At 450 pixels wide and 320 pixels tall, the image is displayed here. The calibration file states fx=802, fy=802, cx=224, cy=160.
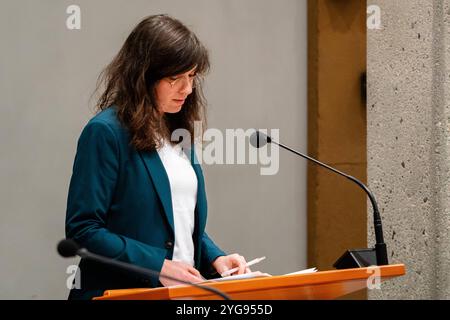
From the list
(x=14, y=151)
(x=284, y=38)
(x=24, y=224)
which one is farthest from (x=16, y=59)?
(x=284, y=38)

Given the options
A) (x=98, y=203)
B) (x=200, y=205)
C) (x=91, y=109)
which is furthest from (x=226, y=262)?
(x=91, y=109)

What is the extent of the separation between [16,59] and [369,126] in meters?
1.71

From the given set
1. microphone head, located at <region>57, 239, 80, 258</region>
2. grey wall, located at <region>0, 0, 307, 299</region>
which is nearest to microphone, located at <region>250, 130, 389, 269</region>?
microphone head, located at <region>57, 239, 80, 258</region>

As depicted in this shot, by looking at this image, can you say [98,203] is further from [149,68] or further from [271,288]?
[271,288]

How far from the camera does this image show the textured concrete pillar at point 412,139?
12.2 feet

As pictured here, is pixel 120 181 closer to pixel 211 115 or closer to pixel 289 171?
pixel 211 115

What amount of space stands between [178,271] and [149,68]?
0.64m

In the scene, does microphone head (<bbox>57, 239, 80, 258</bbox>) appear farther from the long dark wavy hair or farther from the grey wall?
the grey wall

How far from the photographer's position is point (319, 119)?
4230 millimetres

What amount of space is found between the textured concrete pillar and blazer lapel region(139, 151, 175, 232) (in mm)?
1788

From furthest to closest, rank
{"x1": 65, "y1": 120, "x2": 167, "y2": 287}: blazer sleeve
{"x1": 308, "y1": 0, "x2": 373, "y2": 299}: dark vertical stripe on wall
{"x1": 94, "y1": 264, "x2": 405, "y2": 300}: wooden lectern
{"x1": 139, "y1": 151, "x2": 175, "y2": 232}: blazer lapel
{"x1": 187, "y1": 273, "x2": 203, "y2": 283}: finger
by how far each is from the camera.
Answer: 1. {"x1": 308, "y1": 0, "x2": 373, "y2": 299}: dark vertical stripe on wall
2. {"x1": 139, "y1": 151, "x2": 175, "y2": 232}: blazer lapel
3. {"x1": 65, "y1": 120, "x2": 167, "y2": 287}: blazer sleeve
4. {"x1": 187, "y1": 273, "x2": 203, "y2": 283}: finger
5. {"x1": 94, "y1": 264, "x2": 405, "y2": 300}: wooden lectern

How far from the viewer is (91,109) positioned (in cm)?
374

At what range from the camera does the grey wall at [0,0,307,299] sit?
141 inches
